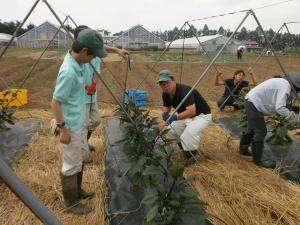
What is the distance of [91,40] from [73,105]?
54cm

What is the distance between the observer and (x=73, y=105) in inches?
103

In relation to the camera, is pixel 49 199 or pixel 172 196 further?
pixel 49 199

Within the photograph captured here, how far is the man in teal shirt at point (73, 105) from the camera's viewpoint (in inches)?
97.0

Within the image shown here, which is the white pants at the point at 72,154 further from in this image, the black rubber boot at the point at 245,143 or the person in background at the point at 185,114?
the black rubber boot at the point at 245,143

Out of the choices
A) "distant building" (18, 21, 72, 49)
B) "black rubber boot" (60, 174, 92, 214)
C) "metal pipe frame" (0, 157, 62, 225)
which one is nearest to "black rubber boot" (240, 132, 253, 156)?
"black rubber boot" (60, 174, 92, 214)

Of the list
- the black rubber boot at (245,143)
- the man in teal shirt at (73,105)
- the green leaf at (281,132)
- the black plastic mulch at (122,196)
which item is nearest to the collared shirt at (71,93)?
the man in teal shirt at (73,105)

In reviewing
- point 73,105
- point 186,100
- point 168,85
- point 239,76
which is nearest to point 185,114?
point 186,100

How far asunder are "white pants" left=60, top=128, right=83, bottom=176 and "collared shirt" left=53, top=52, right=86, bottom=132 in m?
0.07

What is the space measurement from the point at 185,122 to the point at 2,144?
7.94 feet

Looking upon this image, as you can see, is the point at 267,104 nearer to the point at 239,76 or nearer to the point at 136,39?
the point at 239,76

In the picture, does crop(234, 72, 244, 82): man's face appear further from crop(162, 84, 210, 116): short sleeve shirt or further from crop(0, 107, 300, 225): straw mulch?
crop(162, 84, 210, 116): short sleeve shirt

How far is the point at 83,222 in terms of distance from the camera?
106 inches

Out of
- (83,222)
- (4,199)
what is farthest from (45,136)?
(83,222)

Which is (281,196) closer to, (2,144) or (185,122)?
(185,122)
